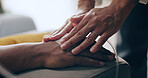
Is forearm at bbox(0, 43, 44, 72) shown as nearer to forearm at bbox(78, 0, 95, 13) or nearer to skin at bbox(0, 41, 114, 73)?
skin at bbox(0, 41, 114, 73)

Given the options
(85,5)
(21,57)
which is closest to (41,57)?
(21,57)

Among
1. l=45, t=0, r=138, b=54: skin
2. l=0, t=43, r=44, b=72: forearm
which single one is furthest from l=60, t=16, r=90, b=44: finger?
l=0, t=43, r=44, b=72: forearm

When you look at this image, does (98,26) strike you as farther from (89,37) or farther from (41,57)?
(41,57)

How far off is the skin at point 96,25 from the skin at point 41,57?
3cm

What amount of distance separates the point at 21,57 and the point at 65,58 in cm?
15

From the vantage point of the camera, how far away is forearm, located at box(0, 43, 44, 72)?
568 millimetres

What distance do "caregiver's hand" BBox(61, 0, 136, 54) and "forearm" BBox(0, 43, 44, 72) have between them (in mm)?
98

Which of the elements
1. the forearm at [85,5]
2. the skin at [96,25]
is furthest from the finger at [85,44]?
the forearm at [85,5]

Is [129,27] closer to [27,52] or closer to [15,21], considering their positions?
[27,52]

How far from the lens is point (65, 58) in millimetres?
616

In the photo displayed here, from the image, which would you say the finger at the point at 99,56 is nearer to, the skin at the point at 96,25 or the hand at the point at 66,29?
the skin at the point at 96,25

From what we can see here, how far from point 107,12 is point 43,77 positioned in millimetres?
Result: 332

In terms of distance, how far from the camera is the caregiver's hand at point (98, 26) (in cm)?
63

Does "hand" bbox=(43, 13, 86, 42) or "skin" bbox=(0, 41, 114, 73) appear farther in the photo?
"hand" bbox=(43, 13, 86, 42)
